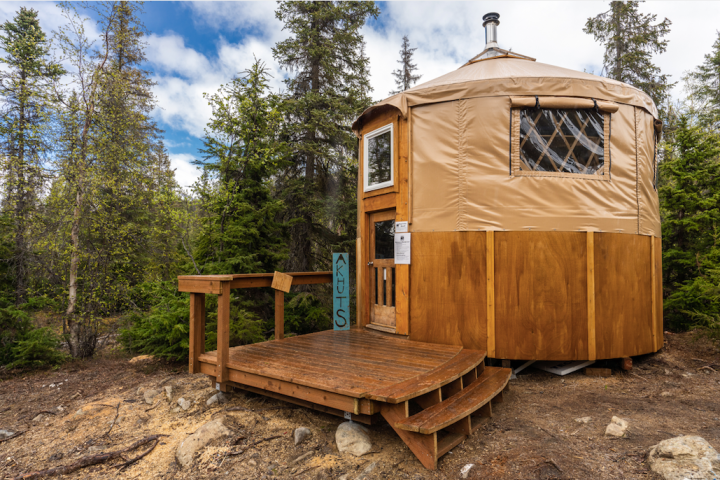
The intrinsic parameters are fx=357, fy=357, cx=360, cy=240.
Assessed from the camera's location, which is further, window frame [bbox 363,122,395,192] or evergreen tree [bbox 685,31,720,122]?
evergreen tree [bbox 685,31,720,122]

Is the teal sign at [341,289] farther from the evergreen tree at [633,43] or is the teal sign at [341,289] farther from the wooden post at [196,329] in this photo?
the evergreen tree at [633,43]

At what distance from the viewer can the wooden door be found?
5156mm

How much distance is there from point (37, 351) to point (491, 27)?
9.06 meters

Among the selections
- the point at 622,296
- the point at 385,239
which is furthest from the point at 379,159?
the point at 622,296

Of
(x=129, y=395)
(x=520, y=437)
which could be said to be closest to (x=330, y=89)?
(x=129, y=395)

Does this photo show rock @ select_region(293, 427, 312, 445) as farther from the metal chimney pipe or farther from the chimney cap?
the chimney cap

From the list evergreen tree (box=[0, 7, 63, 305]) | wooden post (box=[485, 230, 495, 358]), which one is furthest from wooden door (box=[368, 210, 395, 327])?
evergreen tree (box=[0, 7, 63, 305])

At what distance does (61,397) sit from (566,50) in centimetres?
1456

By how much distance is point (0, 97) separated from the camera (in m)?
6.54

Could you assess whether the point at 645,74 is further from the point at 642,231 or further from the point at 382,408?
the point at 382,408

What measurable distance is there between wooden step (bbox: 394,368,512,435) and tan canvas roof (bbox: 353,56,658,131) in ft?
11.1

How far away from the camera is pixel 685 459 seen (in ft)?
7.14

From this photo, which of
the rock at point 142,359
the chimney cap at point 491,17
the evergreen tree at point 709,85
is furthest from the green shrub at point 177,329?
the evergreen tree at point 709,85

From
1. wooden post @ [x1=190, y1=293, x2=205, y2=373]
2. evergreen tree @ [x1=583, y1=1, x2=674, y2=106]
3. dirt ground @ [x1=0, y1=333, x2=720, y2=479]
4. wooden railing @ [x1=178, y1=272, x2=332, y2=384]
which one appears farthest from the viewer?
evergreen tree @ [x1=583, y1=1, x2=674, y2=106]
